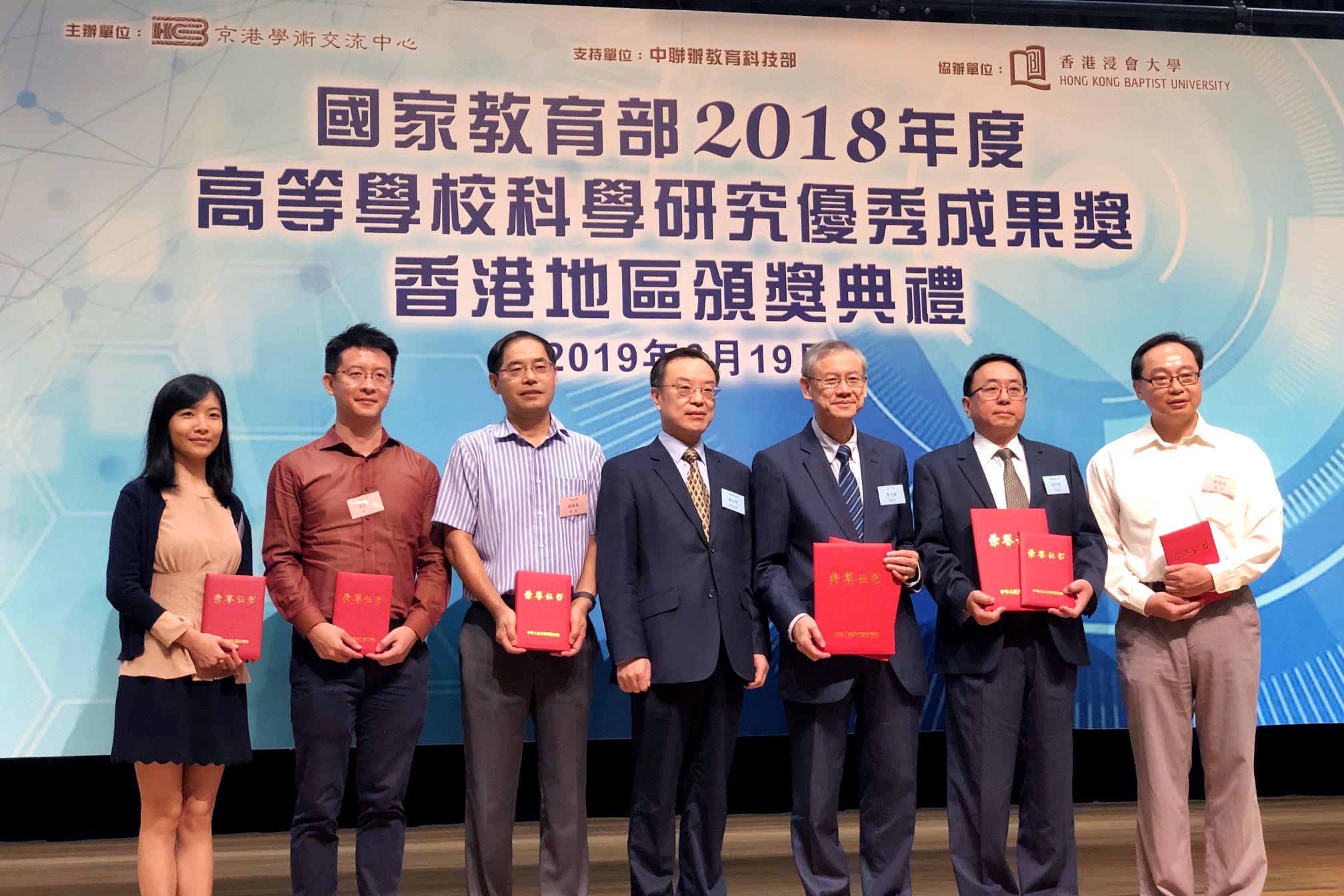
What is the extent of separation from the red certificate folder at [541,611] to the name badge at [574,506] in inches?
9.4

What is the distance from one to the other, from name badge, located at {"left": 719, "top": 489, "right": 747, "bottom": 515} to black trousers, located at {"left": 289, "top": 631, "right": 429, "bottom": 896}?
39.2 inches

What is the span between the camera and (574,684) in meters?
3.20

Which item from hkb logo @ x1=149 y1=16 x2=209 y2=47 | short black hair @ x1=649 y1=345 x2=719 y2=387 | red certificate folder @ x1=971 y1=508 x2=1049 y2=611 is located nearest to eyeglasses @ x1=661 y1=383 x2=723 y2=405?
short black hair @ x1=649 y1=345 x2=719 y2=387

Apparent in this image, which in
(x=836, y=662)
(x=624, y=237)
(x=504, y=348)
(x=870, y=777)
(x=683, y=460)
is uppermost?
(x=624, y=237)

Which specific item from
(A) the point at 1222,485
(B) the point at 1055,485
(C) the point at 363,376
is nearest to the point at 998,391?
(B) the point at 1055,485

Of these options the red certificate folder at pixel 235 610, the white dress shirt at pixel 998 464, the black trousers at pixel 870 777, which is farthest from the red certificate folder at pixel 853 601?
the red certificate folder at pixel 235 610

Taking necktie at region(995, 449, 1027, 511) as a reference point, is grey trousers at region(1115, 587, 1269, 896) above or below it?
below

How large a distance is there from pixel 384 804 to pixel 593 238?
7.30ft

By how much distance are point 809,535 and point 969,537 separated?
48 cm

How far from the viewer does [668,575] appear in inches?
125

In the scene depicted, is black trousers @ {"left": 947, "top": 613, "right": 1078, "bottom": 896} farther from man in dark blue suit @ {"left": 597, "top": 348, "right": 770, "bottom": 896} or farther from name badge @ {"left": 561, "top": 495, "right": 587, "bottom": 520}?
name badge @ {"left": 561, "top": 495, "right": 587, "bottom": 520}

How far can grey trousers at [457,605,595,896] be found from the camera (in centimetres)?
313

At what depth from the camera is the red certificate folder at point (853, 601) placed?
10.4 feet

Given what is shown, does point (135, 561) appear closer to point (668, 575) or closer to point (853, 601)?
point (668, 575)
